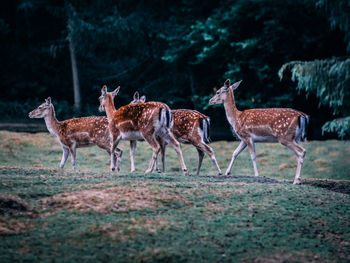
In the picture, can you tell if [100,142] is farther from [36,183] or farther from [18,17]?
[18,17]

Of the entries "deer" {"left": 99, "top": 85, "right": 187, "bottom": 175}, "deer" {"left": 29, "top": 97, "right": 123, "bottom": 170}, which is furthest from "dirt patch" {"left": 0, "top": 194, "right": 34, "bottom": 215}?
"deer" {"left": 29, "top": 97, "right": 123, "bottom": 170}

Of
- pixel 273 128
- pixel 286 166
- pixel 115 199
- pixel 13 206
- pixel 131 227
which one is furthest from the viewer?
pixel 286 166

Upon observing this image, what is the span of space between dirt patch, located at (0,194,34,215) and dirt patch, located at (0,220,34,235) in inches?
9.3

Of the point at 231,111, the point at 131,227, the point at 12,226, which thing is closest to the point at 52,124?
the point at 231,111

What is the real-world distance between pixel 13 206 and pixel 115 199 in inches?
49.3

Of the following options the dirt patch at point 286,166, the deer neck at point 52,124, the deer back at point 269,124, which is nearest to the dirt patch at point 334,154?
the dirt patch at point 286,166

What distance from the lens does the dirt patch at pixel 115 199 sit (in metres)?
6.68

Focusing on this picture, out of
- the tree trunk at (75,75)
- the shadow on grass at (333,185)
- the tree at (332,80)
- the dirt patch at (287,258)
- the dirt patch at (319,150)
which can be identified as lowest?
the dirt patch at (287,258)

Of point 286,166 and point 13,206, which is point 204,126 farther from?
point 13,206

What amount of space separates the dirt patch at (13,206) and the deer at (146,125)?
14.1 ft

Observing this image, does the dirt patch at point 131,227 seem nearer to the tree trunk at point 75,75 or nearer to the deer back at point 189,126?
the deer back at point 189,126

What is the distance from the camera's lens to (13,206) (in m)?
6.55

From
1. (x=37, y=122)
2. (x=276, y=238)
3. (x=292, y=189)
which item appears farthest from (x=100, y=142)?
(x=37, y=122)

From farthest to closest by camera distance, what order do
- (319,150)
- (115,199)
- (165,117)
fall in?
(319,150) → (165,117) → (115,199)
